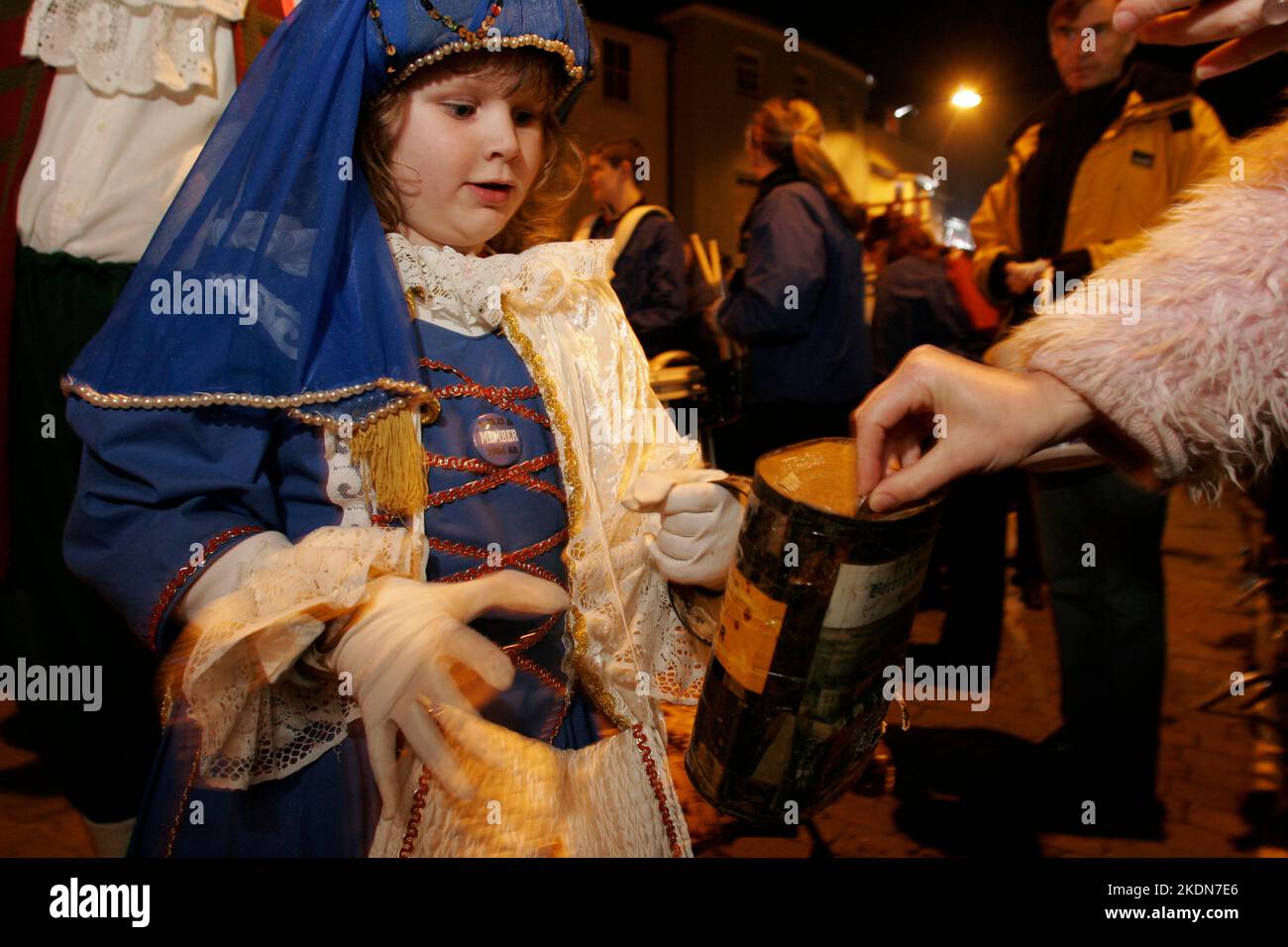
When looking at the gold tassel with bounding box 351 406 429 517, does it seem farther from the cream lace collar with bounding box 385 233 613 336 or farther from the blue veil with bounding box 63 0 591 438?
the cream lace collar with bounding box 385 233 613 336

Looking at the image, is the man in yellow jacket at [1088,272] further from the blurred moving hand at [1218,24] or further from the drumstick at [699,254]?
the drumstick at [699,254]

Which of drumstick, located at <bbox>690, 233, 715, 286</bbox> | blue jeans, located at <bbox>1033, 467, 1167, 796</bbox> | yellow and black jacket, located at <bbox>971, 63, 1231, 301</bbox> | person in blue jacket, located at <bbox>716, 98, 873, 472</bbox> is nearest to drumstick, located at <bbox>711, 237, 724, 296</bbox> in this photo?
drumstick, located at <bbox>690, 233, 715, 286</bbox>

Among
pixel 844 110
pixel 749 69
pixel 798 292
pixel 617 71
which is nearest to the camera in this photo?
pixel 798 292

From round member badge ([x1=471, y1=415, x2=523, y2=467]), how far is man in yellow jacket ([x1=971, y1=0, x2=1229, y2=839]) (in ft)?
4.61

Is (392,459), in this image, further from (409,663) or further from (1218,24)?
(1218,24)

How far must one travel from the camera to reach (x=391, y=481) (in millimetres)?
956

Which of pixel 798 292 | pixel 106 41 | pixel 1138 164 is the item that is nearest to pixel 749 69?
pixel 798 292

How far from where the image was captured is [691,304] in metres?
3.36

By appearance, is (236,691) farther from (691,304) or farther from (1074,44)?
(691,304)

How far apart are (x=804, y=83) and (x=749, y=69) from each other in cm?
98

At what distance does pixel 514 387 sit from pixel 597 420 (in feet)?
0.41

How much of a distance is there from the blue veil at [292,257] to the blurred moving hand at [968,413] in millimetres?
523

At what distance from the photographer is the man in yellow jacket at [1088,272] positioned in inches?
73.7

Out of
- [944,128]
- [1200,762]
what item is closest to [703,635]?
[944,128]
